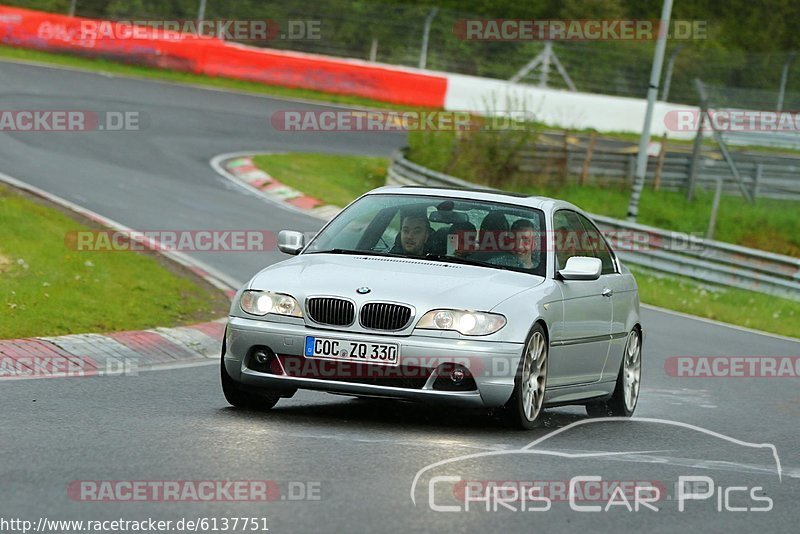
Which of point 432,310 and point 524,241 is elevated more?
point 524,241

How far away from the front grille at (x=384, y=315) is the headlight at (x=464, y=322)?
0.36 feet

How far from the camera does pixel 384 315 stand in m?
8.51

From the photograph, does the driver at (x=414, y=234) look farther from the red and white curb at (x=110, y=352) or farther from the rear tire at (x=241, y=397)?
the red and white curb at (x=110, y=352)

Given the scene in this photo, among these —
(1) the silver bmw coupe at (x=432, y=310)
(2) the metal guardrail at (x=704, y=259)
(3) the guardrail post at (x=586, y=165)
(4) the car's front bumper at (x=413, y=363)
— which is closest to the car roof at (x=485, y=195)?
(1) the silver bmw coupe at (x=432, y=310)

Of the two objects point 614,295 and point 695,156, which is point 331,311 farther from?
point 695,156

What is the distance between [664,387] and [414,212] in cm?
436

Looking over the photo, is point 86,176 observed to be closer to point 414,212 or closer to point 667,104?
point 414,212

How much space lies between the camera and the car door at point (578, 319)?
950 centimetres

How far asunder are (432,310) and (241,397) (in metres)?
1.38

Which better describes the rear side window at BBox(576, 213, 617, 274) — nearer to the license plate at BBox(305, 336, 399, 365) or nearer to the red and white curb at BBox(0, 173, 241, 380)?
the license plate at BBox(305, 336, 399, 365)

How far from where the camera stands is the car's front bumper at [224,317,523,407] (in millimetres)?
8422

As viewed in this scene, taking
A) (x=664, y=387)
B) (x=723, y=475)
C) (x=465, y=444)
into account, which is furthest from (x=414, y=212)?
(x=664, y=387)

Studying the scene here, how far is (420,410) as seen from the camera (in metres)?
9.84

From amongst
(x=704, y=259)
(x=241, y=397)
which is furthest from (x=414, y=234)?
(x=704, y=259)
